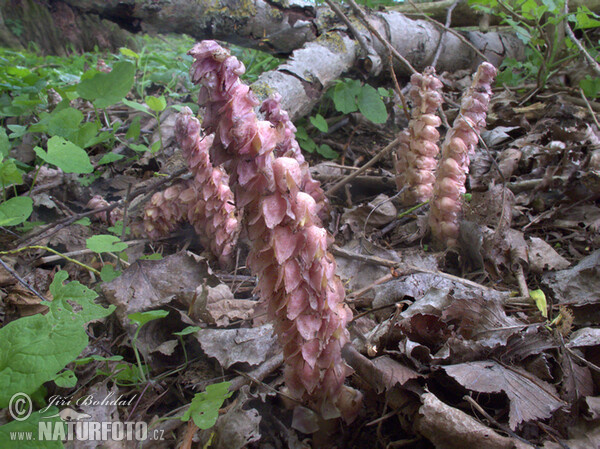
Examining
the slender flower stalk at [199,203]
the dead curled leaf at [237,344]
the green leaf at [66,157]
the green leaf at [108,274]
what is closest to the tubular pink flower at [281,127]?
the slender flower stalk at [199,203]

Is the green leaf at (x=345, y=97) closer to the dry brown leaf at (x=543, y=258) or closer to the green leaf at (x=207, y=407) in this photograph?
the dry brown leaf at (x=543, y=258)

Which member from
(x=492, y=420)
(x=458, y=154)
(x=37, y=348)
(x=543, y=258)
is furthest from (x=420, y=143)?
(x=37, y=348)

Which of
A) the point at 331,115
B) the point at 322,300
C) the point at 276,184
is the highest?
the point at 276,184

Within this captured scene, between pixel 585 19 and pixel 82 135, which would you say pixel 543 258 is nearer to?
pixel 585 19

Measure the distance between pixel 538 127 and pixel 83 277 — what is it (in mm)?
2834

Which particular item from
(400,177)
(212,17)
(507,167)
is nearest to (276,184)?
(400,177)

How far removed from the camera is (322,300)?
1069 mm

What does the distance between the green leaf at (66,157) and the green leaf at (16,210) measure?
218mm

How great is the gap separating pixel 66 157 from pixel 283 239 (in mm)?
1454

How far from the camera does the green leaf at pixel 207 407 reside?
1014 mm

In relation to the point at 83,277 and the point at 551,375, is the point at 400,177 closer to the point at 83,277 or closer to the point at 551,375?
the point at 551,375

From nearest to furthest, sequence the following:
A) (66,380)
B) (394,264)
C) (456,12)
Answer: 1. (66,380)
2. (394,264)
3. (456,12)

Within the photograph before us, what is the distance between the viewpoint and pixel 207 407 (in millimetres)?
1029

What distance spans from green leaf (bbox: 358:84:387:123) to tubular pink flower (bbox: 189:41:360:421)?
1774 millimetres
